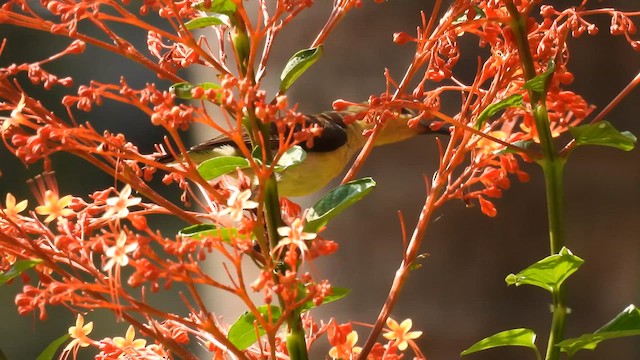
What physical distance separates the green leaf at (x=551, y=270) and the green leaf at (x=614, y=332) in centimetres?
4

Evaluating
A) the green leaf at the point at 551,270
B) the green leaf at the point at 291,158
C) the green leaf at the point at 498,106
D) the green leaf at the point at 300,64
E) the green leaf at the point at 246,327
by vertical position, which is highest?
the green leaf at the point at 300,64

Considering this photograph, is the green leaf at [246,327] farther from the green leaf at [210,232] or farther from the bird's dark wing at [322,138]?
the bird's dark wing at [322,138]

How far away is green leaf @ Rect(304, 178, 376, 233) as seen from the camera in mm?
529

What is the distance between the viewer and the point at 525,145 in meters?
0.63

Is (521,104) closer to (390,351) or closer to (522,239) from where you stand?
(390,351)

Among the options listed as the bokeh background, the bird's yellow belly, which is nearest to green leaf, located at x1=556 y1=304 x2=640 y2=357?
the bird's yellow belly

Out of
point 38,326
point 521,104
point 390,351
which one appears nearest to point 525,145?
point 521,104

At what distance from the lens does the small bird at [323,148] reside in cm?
100

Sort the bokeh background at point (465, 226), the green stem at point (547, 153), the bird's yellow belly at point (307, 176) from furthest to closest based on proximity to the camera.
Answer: the bokeh background at point (465, 226)
the bird's yellow belly at point (307, 176)
the green stem at point (547, 153)

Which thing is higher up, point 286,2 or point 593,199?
point 286,2

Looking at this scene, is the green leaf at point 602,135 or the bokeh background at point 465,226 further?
the bokeh background at point 465,226

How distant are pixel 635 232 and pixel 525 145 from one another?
24.1 inches

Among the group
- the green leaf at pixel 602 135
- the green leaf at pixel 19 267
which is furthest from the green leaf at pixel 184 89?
the green leaf at pixel 602 135

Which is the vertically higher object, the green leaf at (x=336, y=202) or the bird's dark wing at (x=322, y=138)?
the green leaf at (x=336, y=202)
